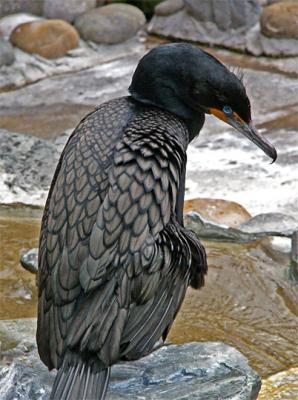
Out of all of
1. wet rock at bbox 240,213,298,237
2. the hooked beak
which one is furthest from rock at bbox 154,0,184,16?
the hooked beak

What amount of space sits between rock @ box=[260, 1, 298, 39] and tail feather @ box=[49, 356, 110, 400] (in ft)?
20.3

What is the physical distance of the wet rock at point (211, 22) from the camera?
870 cm

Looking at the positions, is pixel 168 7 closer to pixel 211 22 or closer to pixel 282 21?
pixel 211 22

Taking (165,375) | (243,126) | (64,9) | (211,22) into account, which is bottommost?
(64,9)

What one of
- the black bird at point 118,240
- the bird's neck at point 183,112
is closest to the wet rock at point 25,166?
the bird's neck at point 183,112

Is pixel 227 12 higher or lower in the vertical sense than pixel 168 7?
higher

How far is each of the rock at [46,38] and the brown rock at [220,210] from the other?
3.45m

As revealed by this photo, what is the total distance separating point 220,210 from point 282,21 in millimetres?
3465

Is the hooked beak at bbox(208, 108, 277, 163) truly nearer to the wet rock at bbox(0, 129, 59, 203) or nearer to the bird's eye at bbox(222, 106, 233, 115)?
the bird's eye at bbox(222, 106, 233, 115)

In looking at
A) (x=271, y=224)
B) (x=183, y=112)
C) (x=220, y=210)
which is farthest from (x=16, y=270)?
(x=183, y=112)

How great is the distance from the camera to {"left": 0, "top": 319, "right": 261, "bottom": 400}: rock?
10.1 ft

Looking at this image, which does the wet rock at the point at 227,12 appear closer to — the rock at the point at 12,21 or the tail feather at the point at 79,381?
the rock at the point at 12,21

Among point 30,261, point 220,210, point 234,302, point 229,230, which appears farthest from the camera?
point 220,210

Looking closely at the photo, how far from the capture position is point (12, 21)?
893cm
